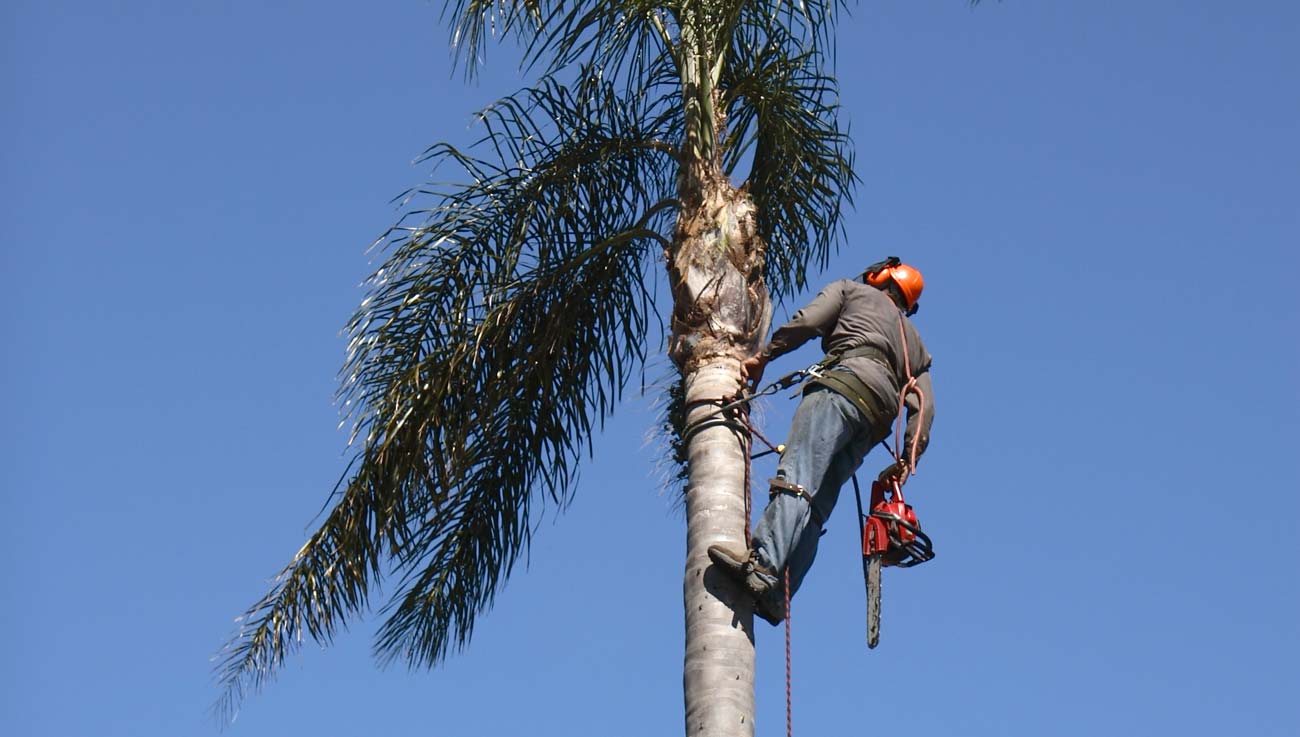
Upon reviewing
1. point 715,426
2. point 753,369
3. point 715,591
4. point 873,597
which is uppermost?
point 753,369

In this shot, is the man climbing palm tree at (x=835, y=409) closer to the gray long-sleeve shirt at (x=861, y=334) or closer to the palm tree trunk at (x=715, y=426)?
the gray long-sleeve shirt at (x=861, y=334)

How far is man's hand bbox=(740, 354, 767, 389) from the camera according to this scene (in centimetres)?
826

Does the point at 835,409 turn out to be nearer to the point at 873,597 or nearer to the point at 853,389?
the point at 853,389

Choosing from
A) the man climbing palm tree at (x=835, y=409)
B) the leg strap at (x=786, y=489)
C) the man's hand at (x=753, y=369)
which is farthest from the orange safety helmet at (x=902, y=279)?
the leg strap at (x=786, y=489)

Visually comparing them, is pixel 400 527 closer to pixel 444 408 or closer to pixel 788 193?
pixel 444 408

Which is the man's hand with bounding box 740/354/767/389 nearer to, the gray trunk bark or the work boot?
the gray trunk bark

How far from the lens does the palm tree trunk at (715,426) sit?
23.7ft

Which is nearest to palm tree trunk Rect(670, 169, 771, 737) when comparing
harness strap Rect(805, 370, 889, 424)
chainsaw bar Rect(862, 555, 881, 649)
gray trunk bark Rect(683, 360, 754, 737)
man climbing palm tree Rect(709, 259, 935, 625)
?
gray trunk bark Rect(683, 360, 754, 737)

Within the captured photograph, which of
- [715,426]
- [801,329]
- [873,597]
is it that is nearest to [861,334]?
[801,329]

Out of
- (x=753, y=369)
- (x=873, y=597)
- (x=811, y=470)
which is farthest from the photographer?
(x=753, y=369)

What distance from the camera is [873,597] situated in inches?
313

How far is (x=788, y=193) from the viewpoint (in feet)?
33.7

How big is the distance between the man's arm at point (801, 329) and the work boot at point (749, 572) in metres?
1.07

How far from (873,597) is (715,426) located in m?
0.97
